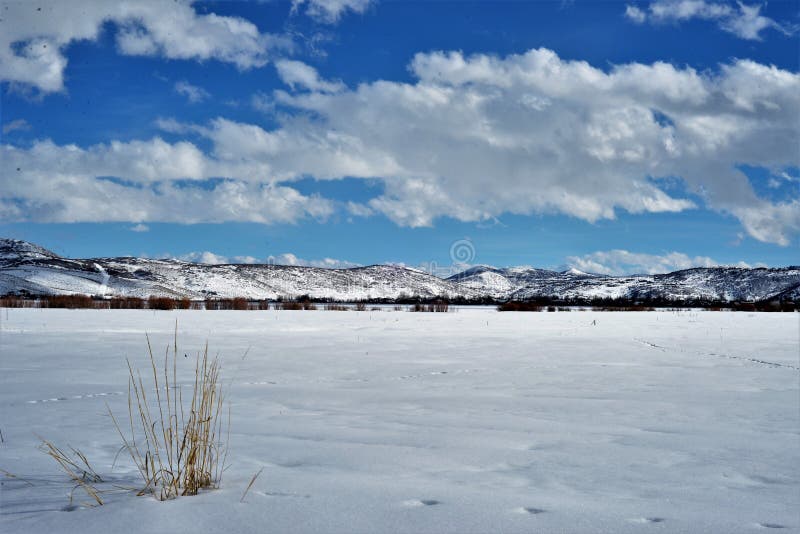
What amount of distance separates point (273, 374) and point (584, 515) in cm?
584

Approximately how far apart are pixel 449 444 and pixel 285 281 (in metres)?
125

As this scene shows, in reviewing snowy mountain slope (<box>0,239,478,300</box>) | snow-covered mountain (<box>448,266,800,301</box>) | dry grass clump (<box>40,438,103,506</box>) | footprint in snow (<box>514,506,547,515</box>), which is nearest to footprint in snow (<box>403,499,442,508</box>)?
footprint in snow (<box>514,506,547,515</box>)

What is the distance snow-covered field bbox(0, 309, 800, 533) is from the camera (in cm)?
247

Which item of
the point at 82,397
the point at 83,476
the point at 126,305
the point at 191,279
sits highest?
the point at 191,279

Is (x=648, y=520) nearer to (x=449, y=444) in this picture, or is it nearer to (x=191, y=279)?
(x=449, y=444)

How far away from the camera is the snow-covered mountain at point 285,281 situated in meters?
85.8

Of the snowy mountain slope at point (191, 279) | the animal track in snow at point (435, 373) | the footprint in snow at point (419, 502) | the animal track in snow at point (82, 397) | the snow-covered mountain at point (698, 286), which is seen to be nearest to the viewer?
the footprint in snow at point (419, 502)

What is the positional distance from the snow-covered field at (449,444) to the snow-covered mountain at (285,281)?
8105 cm

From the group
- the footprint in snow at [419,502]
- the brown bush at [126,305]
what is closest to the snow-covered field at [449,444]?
the footprint in snow at [419,502]

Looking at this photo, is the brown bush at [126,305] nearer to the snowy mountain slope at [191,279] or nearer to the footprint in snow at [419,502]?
the footprint in snow at [419,502]

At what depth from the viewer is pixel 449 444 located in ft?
13.1

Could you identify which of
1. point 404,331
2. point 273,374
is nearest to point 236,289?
point 404,331

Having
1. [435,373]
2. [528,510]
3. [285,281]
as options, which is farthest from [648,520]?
[285,281]

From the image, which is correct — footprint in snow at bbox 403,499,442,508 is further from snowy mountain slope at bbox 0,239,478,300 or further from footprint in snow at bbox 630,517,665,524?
snowy mountain slope at bbox 0,239,478,300
